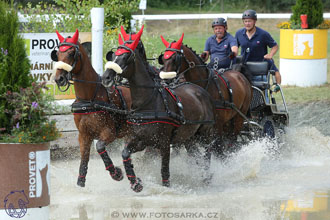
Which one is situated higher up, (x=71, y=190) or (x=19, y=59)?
(x=19, y=59)

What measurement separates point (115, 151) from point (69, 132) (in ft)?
2.55

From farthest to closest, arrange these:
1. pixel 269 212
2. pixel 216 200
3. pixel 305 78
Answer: pixel 305 78
pixel 216 200
pixel 269 212

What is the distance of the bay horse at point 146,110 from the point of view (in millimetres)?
6762

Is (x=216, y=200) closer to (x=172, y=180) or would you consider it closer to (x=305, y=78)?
(x=172, y=180)

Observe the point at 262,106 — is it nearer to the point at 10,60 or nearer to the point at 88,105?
the point at 88,105

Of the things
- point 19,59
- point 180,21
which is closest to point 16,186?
point 19,59

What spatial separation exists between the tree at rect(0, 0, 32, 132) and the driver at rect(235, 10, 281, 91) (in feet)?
17.2

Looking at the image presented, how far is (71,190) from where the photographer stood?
7.52 meters

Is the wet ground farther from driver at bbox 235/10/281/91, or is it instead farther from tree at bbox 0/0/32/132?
tree at bbox 0/0/32/132

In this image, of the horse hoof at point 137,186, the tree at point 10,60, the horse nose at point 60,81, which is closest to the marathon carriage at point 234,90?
the horse nose at point 60,81

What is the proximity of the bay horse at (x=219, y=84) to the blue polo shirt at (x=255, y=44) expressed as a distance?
0.73 m

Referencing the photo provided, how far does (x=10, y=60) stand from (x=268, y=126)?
5.47 meters

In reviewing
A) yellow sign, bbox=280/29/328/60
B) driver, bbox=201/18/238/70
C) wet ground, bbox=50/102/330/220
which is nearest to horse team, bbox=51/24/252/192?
wet ground, bbox=50/102/330/220

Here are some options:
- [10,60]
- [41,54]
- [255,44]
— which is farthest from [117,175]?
[255,44]
